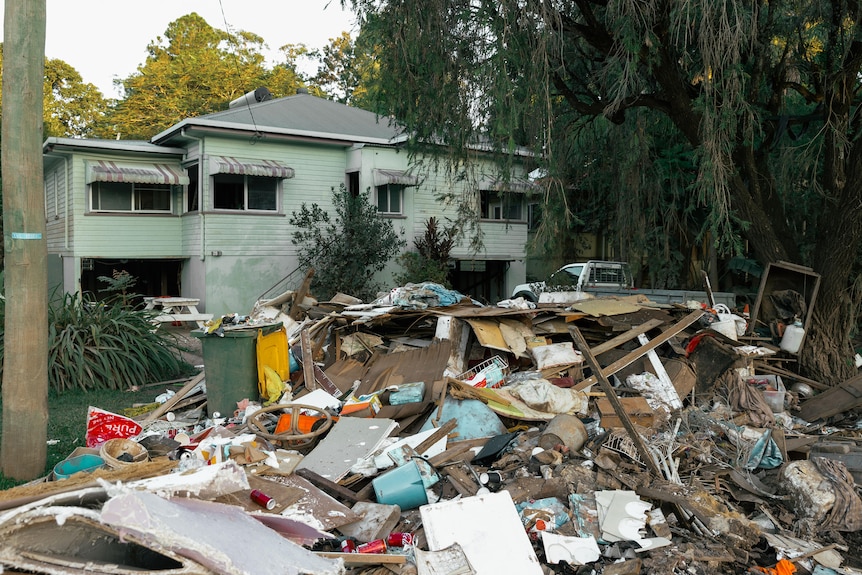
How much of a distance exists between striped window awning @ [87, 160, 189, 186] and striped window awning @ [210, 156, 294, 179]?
1334 mm

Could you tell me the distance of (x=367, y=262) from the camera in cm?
1628

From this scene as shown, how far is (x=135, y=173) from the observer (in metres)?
16.1

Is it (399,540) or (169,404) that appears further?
(169,404)

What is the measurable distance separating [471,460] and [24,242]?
385 centimetres

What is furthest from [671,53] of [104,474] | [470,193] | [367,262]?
[367,262]

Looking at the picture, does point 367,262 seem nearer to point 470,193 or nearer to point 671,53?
point 470,193

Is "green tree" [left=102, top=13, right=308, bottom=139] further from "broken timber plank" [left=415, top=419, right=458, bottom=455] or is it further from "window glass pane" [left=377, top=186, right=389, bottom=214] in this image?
"broken timber plank" [left=415, top=419, right=458, bottom=455]

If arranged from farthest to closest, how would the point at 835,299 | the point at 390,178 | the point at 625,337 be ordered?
1. the point at 390,178
2. the point at 835,299
3. the point at 625,337

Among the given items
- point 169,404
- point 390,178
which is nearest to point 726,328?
point 169,404

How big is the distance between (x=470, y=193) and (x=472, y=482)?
545 cm

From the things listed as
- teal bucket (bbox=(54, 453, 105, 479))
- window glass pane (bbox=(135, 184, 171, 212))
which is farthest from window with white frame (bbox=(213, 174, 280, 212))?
teal bucket (bbox=(54, 453, 105, 479))

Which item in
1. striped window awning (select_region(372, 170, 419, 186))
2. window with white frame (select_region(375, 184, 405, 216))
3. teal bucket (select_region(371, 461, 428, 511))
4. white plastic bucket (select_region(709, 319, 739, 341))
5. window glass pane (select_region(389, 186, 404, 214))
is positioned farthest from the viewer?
window glass pane (select_region(389, 186, 404, 214))

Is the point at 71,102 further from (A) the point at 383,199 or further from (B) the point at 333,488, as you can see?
(B) the point at 333,488

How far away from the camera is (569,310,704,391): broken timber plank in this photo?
681 centimetres
